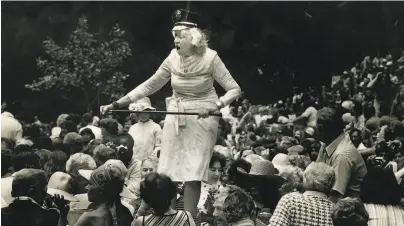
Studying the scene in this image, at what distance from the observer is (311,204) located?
6859mm

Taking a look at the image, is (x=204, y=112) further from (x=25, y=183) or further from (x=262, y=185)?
(x=25, y=183)

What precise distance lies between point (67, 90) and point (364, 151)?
14444 millimetres

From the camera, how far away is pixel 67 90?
24812mm

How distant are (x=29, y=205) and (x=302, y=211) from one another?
210 cm

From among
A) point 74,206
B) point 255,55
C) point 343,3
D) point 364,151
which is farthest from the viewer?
point 255,55

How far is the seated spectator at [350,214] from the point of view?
21.0ft

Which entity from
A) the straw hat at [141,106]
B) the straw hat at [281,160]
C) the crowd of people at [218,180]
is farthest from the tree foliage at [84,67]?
the straw hat at [281,160]

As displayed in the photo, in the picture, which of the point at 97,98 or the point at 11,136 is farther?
the point at 97,98

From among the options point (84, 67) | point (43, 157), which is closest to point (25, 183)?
point (43, 157)

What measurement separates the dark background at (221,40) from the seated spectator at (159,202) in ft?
52.9

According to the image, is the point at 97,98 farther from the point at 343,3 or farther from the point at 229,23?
the point at 343,3

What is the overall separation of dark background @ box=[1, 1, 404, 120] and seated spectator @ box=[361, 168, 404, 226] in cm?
1543

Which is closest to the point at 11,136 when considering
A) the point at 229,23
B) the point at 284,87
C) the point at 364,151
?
the point at 364,151

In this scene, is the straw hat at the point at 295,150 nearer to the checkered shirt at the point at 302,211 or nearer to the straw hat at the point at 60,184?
the straw hat at the point at 60,184
